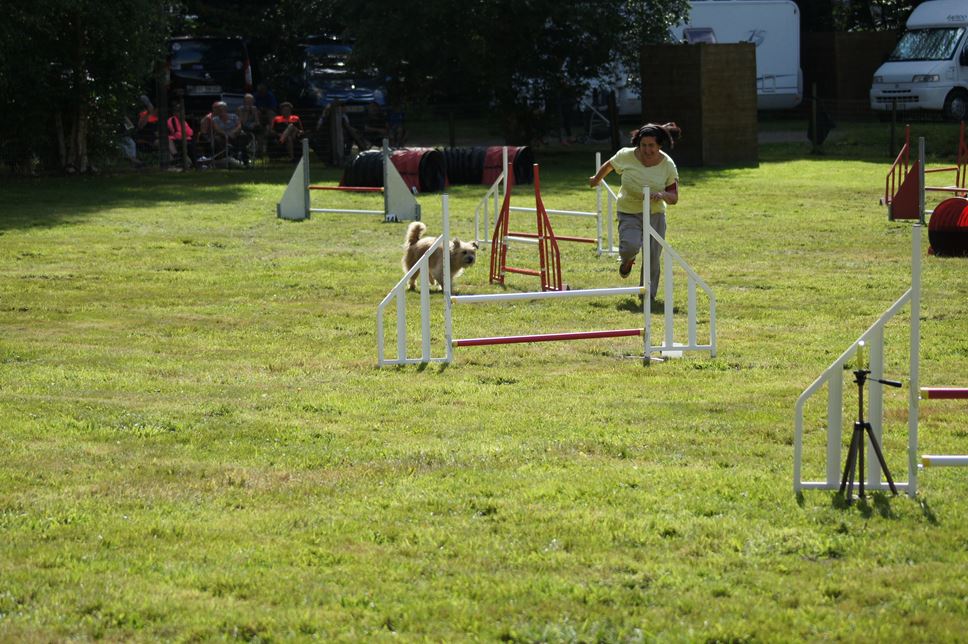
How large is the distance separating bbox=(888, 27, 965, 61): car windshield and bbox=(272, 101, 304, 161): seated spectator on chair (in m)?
15.2

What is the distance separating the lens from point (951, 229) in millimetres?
15734

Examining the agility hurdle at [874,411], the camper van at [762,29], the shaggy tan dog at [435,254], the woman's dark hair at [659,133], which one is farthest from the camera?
the camper van at [762,29]

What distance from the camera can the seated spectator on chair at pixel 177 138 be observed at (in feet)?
97.4

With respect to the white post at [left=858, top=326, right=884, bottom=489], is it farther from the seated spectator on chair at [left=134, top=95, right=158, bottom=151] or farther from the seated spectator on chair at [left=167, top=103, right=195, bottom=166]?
the seated spectator on chair at [left=134, top=95, right=158, bottom=151]

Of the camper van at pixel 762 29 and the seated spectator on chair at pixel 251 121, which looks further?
the camper van at pixel 762 29

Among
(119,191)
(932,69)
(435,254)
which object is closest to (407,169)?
(119,191)

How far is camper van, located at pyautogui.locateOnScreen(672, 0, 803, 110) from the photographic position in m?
38.5

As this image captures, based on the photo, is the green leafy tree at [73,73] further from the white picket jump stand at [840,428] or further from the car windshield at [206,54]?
the white picket jump stand at [840,428]

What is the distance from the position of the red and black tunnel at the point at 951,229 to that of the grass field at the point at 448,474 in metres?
1.25

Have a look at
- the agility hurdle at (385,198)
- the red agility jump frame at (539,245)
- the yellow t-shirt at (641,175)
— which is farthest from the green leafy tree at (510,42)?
the yellow t-shirt at (641,175)

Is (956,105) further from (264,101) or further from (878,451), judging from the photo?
(878,451)

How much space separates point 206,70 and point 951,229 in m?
22.2

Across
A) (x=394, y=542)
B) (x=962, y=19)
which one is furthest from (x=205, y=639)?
(x=962, y=19)

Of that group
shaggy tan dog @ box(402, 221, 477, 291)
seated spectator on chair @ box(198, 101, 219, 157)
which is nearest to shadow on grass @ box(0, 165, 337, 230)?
seated spectator on chair @ box(198, 101, 219, 157)
